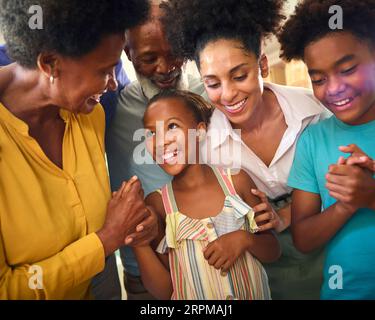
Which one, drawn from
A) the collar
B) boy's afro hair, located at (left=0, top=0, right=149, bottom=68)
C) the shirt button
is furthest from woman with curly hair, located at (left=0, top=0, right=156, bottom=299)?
the collar

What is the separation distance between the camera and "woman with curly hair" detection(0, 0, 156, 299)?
787 mm

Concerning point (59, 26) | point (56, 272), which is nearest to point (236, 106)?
point (59, 26)

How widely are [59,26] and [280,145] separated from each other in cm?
55

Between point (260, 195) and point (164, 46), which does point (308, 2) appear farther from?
point (260, 195)

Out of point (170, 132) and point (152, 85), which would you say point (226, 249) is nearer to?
point (170, 132)

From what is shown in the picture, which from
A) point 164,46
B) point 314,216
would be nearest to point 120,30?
point 164,46

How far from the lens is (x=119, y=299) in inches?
38.1

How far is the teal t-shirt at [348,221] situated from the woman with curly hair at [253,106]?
3 cm

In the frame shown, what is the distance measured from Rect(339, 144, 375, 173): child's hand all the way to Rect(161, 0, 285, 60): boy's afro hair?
0.29 meters

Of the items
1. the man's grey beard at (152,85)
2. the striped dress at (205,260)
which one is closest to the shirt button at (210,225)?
the striped dress at (205,260)

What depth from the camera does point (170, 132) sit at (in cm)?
91

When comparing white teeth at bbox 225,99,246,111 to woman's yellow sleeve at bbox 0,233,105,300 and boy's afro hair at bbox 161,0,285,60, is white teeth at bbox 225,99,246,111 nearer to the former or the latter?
boy's afro hair at bbox 161,0,285,60

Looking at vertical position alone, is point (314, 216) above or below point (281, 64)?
below

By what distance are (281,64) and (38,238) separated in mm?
660
